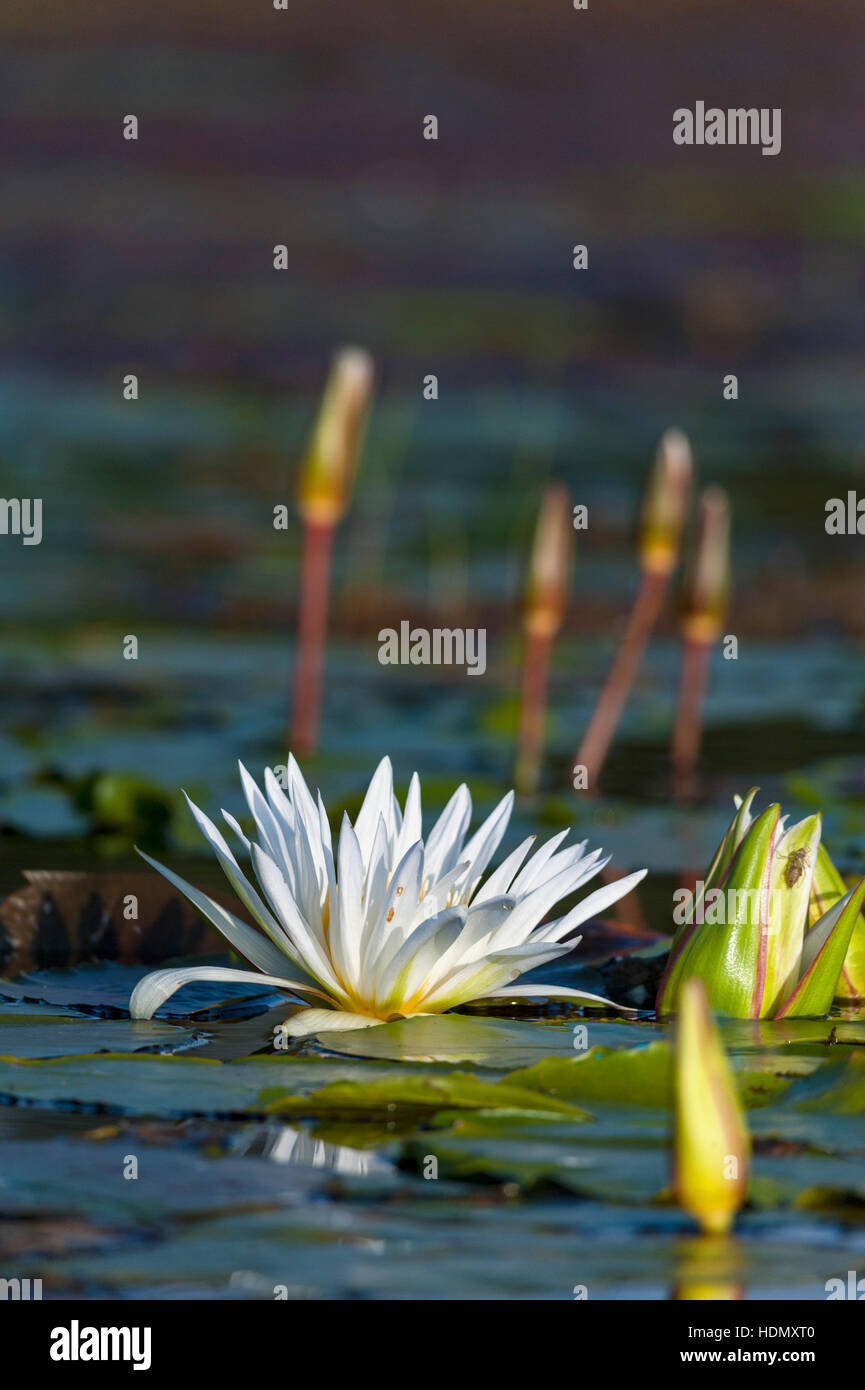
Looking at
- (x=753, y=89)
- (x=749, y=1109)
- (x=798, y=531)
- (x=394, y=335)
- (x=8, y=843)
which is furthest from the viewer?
(x=753, y=89)

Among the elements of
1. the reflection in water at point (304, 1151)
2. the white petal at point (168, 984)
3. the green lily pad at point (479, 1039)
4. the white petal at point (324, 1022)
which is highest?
the white petal at point (168, 984)

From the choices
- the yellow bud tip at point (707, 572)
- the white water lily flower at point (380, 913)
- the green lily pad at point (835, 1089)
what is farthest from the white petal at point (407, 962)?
the yellow bud tip at point (707, 572)

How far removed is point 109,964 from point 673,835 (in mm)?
1947

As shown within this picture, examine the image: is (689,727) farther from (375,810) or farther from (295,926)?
(295,926)

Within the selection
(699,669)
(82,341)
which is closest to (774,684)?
(699,669)

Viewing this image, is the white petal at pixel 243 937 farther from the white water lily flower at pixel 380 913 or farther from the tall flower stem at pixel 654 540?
the tall flower stem at pixel 654 540

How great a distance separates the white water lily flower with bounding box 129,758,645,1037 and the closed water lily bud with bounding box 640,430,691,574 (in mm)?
2209

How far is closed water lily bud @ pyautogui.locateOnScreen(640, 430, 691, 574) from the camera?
507 cm

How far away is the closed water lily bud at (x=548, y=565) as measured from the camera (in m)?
5.14

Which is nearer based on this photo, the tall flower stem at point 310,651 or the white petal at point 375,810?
the white petal at point 375,810

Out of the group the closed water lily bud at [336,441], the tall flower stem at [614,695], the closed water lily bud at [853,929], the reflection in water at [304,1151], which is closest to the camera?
the reflection in water at [304,1151]

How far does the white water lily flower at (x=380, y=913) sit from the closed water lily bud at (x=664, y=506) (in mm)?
2209

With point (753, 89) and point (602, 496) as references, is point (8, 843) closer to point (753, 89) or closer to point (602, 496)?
point (602, 496)

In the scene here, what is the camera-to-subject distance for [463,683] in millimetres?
7961
